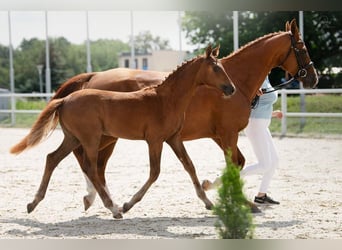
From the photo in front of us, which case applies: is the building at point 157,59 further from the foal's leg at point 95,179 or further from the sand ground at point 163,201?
the foal's leg at point 95,179

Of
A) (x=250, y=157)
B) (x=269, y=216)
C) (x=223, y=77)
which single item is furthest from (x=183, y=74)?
(x=250, y=157)

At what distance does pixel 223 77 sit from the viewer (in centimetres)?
544

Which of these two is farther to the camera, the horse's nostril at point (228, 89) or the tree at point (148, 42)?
the tree at point (148, 42)

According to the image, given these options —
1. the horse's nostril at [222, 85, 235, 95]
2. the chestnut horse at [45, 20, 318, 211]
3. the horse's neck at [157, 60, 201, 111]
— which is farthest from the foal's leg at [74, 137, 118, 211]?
the horse's nostril at [222, 85, 235, 95]

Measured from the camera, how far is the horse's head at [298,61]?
618 cm

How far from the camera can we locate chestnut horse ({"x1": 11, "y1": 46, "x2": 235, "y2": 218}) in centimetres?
549

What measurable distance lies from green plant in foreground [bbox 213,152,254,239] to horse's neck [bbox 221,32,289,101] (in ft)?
8.03

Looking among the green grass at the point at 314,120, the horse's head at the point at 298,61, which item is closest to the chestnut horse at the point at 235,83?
the horse's head at the point at 298,61

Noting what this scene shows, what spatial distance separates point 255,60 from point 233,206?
2.71 metres

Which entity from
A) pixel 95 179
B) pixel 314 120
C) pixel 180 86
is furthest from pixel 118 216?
pixel 314 120

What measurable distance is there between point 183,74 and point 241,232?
2091 millimetres

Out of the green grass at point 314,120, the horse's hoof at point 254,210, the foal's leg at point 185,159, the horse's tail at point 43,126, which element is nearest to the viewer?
the horse's tail at point 43,126

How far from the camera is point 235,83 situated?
6.13 m

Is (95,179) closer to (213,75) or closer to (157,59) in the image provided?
(213,75)
